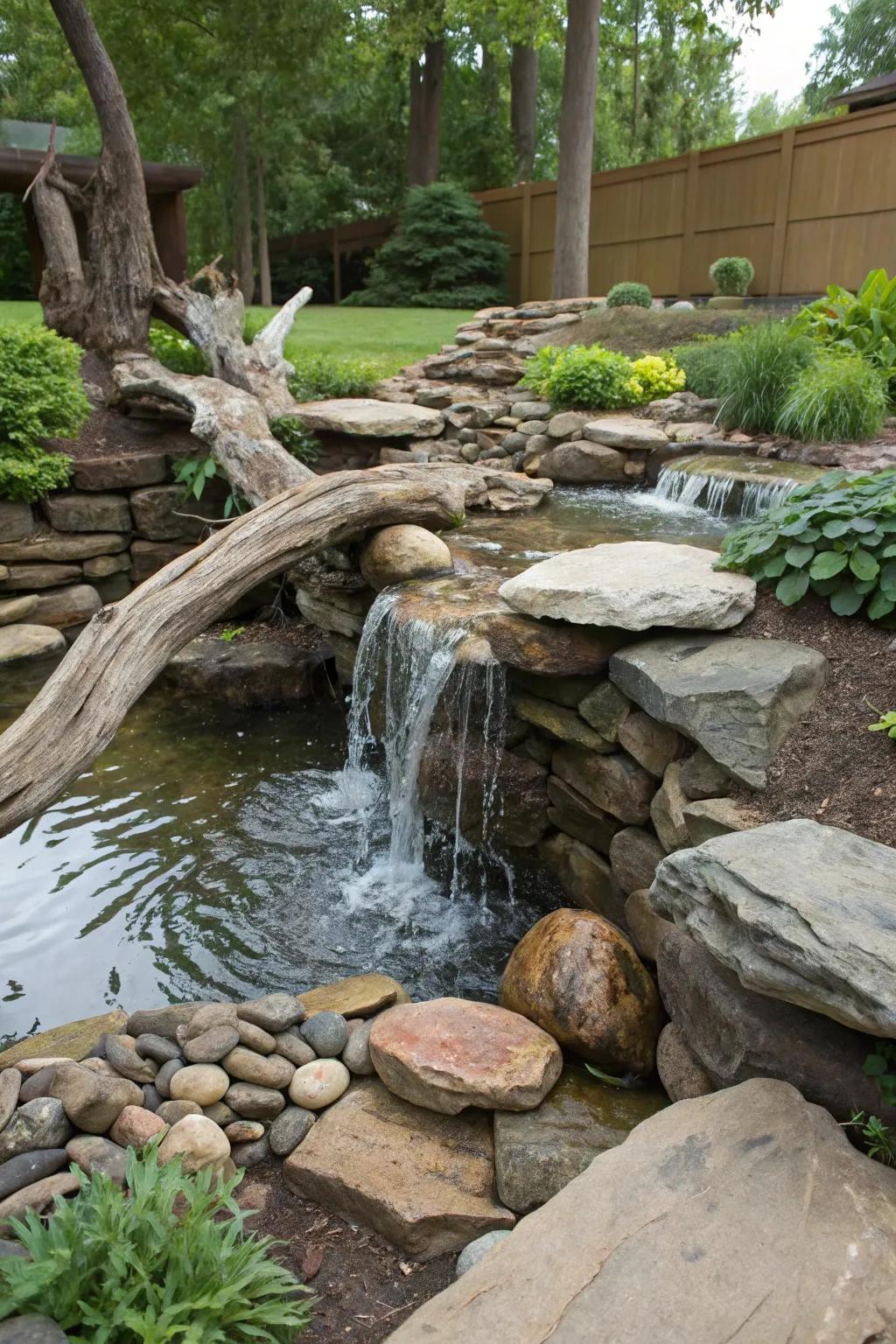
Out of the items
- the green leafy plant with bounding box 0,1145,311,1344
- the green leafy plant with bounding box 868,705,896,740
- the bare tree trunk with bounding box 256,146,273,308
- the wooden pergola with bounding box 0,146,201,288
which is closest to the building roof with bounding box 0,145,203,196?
the wooden pergola with bounding box 0,146,201,288

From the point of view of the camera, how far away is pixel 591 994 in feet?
10.5

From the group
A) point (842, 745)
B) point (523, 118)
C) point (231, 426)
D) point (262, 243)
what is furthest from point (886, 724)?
point (523, 118)

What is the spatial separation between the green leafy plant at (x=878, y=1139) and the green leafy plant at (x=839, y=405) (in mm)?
5988

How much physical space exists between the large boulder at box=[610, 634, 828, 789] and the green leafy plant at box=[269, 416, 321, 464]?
5.28m

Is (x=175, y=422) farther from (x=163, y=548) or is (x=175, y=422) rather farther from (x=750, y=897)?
(x=750, y=897)

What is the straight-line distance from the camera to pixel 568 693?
168 inches

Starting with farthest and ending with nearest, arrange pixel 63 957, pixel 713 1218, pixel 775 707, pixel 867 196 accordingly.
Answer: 1. pixel 867 196
2. pixel 63 957
3. pixel 775 707
4. pixel 713 1218

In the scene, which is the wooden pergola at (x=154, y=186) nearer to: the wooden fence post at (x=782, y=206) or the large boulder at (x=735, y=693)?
the wooden fence post at (x=782, y=206)

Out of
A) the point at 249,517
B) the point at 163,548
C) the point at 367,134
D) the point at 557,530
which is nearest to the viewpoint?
the point at 249,517

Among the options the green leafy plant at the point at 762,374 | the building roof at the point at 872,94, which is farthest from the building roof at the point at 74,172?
the building roof at the point at 872,94

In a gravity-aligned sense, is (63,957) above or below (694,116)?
below

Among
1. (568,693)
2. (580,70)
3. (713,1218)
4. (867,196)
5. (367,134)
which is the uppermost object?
(367,134)

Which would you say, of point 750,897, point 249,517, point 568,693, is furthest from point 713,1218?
point 249,517

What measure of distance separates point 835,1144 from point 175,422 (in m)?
7.81
